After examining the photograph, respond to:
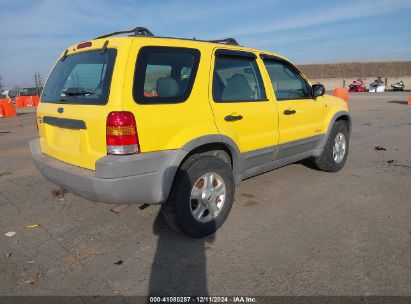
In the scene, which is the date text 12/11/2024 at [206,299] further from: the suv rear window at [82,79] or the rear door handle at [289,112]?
the rear door handle at [289,112]

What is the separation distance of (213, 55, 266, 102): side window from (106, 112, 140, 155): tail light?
39.1 inches

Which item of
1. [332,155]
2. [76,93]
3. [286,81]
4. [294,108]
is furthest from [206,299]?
[332,155]

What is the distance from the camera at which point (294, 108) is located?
4543 mm

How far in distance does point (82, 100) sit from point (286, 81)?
263cm

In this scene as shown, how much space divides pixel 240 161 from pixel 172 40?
1.46m

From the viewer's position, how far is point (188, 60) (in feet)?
11.1

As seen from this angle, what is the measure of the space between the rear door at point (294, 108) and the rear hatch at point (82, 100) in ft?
6.65

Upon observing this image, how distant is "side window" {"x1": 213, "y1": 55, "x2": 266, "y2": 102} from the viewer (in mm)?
3617

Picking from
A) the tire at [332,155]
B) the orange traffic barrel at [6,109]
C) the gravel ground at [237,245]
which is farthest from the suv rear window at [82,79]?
the orange traffic barrel at [6,109]

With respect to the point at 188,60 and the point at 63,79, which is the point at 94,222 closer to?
the point at 63,79

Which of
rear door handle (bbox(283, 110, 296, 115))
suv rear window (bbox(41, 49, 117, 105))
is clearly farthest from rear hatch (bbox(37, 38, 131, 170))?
rear door handle (bbox(283, 110, 296, 115))

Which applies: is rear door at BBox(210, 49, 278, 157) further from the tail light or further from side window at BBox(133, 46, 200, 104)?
the tail light

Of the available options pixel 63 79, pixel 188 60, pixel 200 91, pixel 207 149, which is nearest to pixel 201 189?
pixel 207 149

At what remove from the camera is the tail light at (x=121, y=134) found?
2.85 metres
